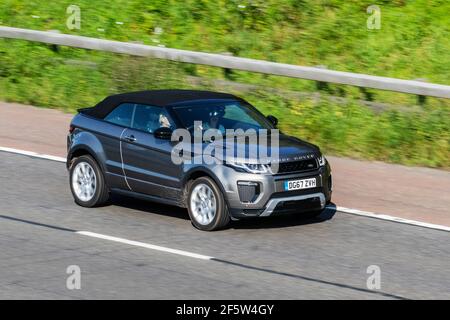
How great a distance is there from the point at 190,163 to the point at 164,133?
516 mm

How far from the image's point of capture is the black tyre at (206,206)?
12.8m

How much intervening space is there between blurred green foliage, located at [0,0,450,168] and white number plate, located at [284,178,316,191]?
4298 mm

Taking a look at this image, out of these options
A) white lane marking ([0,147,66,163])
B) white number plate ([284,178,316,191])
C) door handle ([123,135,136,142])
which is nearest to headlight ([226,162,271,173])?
white number plate ([284,178,316,191])

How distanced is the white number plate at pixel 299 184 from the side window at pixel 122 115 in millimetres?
2343

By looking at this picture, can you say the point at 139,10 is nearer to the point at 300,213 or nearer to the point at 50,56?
the point at 50,56

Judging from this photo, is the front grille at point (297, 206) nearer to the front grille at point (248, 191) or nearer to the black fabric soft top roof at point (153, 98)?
the front grille at point (248, 191)

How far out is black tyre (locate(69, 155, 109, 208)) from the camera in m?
14.1

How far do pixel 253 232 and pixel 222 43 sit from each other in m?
9.69

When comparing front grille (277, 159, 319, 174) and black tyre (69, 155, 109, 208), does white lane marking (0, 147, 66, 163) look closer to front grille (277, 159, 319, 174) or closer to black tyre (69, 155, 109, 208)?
black tyre (69, 155, 109, 208)

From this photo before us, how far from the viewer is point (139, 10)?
23.9m

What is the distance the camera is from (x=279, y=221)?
13703 mm

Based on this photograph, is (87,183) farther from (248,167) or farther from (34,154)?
(34,154)

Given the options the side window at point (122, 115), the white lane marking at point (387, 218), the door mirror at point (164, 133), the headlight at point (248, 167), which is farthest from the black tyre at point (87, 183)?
the white lane marking at point (387, 218)
